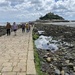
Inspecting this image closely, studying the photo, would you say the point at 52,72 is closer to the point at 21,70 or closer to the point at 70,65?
the point at 70,65

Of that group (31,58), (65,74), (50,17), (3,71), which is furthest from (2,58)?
(50,17)

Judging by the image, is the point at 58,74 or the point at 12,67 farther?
the point at 58,74

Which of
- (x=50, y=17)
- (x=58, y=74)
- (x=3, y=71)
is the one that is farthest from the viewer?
(x=50, y=17)

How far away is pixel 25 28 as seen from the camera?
108 ft

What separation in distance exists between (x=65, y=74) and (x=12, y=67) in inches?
132

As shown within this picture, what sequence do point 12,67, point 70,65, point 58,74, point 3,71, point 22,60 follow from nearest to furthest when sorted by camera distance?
point 3,71 < point 12,67 < point 22,60 < point 58,74 < point 70,65

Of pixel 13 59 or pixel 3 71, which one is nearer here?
pixel 3 71

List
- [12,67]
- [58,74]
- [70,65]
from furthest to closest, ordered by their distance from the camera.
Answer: [70,65], [58,74], [12,67]

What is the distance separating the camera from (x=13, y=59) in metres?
9.99

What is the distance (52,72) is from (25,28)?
2238 centimetres

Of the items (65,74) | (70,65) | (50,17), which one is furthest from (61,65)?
(50,17)

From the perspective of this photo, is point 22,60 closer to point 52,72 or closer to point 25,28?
point 52,72

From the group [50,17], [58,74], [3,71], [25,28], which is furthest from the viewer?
[50,17]

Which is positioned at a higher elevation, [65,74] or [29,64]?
[29,64]
